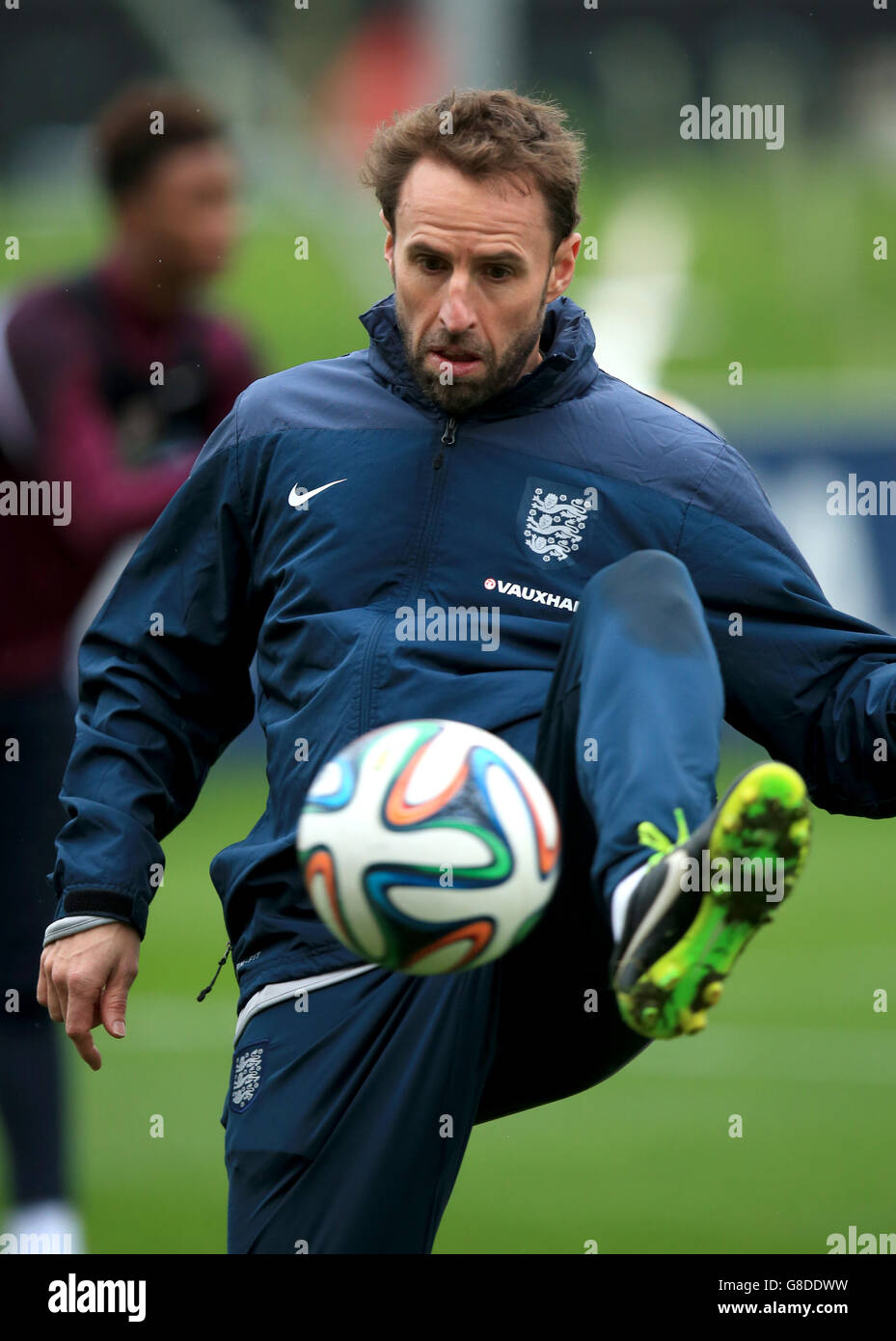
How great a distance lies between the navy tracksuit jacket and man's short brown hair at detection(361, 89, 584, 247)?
0.23 meters

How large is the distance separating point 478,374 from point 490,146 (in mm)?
405

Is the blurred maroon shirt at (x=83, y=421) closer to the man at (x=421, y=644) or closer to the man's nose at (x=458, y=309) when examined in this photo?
the man at (x=421, y=644)

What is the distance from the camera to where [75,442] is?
5.66 m

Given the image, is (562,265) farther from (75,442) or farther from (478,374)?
(75,442)

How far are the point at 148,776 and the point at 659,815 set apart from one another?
113 centimetres

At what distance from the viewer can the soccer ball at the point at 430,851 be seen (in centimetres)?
324

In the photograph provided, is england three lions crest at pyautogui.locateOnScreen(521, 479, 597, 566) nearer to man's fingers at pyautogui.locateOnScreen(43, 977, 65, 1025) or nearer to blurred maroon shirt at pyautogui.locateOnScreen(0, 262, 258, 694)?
man's fingers at pyautogui.locateOnScreen(43, 977, 65, 1025)

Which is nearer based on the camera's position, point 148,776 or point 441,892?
point 441,892

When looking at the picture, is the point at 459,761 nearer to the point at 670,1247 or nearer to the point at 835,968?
the point at 670,1247

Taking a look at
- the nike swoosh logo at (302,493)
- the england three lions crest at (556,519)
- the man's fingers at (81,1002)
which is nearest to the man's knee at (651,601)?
the england three lions crest at (556,519)

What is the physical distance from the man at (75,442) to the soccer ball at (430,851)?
2394mm

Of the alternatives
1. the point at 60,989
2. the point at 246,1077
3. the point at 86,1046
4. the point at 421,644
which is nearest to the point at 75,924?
the point at 60,989

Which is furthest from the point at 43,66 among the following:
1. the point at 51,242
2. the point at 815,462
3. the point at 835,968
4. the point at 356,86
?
the point at 835,968

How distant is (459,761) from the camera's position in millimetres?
3305
